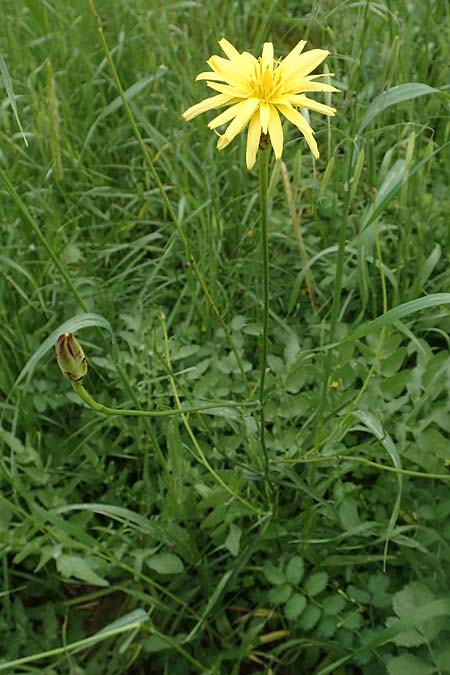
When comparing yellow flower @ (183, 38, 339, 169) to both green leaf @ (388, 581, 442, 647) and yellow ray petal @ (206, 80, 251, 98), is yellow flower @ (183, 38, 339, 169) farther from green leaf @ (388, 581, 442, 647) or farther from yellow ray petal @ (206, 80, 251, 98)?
green leaf @ (388, 581, 442, 647)

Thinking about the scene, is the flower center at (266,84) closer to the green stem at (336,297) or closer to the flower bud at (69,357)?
the green stem at (336,297)

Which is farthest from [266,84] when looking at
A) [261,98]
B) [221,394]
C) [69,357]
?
[221,394]

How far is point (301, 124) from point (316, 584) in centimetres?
63

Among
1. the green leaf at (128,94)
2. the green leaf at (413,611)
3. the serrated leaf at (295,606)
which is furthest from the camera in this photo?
the green leaf at (128,94)

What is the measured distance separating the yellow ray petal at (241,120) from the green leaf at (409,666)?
2.15 feet

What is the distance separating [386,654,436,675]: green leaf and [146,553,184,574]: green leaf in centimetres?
34

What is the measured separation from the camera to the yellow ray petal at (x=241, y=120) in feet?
2.69

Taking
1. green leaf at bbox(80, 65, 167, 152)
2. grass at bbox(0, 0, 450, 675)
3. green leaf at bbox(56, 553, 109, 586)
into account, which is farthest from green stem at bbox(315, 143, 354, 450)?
green leaf at bbox(80, 65, 167, 152)

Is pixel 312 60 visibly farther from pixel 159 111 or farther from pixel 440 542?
Answer: pixel 159 111

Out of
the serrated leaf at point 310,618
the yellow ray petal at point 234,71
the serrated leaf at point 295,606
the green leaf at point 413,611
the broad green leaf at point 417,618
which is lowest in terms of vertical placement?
the serrated leaf at point 310,618

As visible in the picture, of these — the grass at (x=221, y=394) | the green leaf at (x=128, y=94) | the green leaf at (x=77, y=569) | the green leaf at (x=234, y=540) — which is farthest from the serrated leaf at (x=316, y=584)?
the green leaf at (x=128, y=94)

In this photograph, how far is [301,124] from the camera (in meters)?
0.85

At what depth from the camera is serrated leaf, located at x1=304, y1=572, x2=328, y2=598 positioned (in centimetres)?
110

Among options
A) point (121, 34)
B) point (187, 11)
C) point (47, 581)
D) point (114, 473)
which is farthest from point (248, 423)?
point (187, 11)
